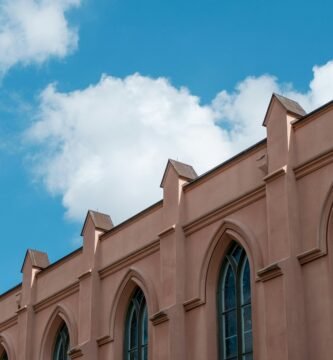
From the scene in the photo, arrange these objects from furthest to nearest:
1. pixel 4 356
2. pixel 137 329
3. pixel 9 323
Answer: pixel 4 356, pixel 9 323, pixel 137 329

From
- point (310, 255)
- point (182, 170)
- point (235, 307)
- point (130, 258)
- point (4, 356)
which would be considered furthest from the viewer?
point (4, 356)

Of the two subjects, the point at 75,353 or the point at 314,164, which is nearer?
the point at 314,164

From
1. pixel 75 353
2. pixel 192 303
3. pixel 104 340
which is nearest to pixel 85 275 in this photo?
pixel 104 340

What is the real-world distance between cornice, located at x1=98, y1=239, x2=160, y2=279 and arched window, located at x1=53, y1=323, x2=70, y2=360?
2.88 m

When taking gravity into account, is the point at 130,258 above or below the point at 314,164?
above

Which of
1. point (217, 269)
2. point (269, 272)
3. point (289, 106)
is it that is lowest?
point (269, 272)

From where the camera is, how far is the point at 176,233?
26375 millimetres

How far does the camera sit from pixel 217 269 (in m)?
25.4

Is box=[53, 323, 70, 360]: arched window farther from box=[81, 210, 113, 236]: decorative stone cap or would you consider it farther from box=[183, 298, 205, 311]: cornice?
box=[183, 298, 205, 311]: cornice

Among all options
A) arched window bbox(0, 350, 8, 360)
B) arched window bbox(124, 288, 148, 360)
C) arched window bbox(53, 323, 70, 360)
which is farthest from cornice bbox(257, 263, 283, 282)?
arched window bbox(0, 350, 8, 360)

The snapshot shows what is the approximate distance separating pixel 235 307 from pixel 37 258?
10312 millimetres

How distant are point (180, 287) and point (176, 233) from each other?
1.40m

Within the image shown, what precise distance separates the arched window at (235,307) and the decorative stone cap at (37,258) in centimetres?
926

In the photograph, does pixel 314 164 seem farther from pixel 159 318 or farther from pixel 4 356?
pixel 4 356
